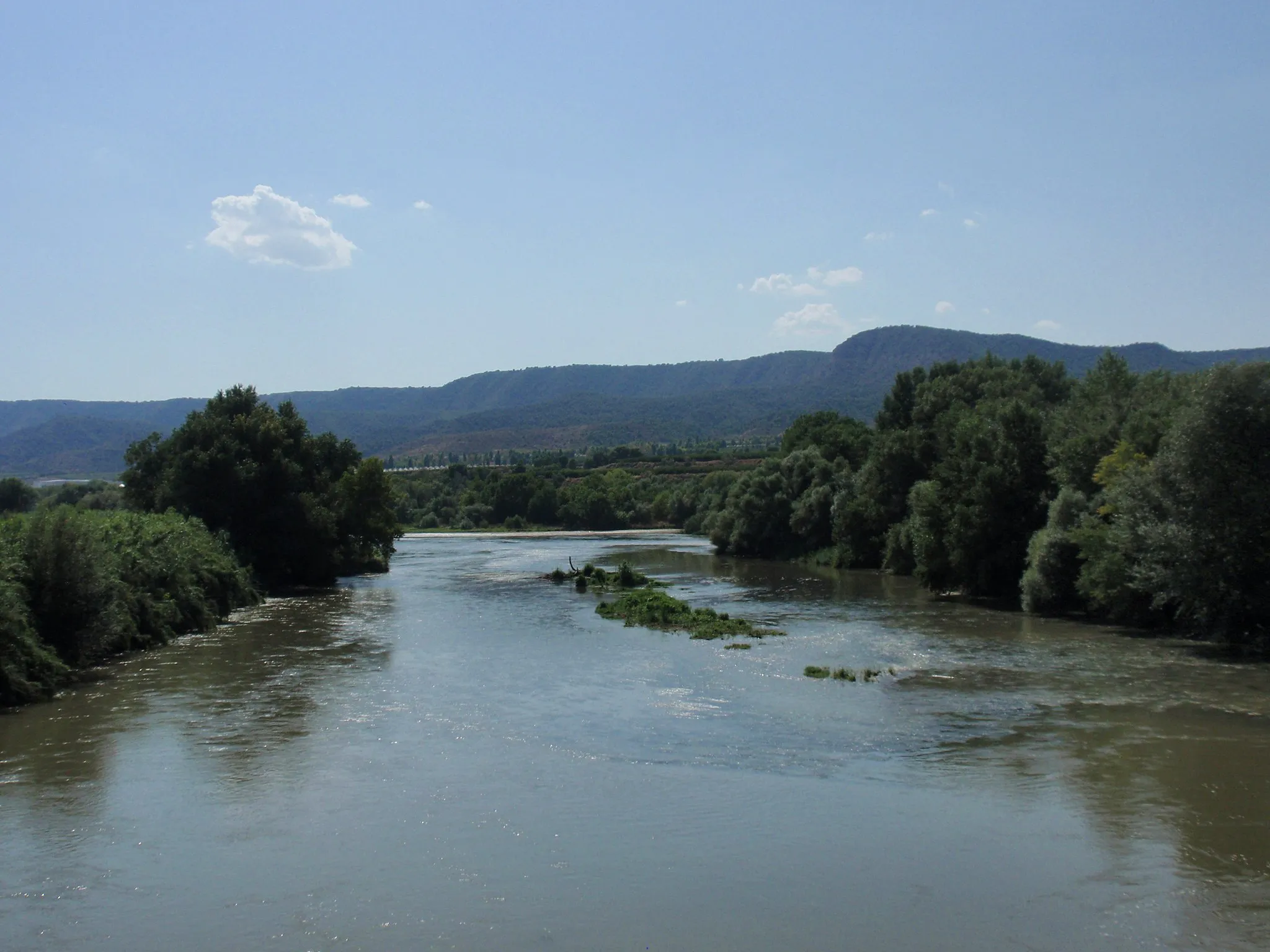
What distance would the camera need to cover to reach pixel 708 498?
10531cm

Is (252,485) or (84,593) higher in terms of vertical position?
(252,485)

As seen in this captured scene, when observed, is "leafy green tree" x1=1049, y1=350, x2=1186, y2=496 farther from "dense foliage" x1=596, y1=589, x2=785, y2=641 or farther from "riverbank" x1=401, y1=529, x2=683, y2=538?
"riverbank" x1=401, y1=529, x2=683, y2=538

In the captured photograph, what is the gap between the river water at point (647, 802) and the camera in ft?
43.0

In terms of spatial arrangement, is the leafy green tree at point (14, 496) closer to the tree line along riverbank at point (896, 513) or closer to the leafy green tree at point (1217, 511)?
the tree line along riverbank at point (896, 513)

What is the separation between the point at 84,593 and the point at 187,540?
13867mm

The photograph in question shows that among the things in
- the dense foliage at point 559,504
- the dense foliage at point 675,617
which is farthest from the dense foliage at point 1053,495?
the dense foliage at point 559,504

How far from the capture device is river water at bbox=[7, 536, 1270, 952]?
13.1 meters

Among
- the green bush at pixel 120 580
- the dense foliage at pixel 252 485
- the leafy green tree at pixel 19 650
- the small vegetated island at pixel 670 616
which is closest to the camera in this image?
the leafy green tree at pixel 19 650

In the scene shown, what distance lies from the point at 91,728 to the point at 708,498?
8447 centimetres

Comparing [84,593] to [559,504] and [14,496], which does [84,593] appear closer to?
[14,496]

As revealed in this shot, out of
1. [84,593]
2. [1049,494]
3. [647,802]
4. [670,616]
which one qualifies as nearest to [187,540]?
[84,593]

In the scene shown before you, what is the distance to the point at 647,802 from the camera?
58.1 feet

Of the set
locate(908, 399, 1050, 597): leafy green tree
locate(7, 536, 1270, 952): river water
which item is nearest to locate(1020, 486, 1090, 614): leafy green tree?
locate(908, 399, 1050, 597): leafy green tree

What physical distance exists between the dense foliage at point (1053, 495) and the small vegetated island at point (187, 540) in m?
27.8
